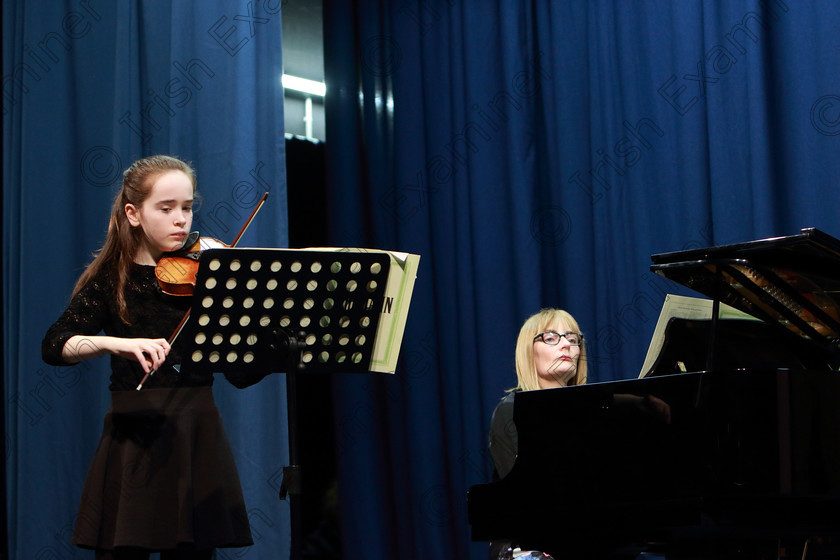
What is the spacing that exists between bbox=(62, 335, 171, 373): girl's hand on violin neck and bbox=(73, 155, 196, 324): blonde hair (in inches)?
7.3

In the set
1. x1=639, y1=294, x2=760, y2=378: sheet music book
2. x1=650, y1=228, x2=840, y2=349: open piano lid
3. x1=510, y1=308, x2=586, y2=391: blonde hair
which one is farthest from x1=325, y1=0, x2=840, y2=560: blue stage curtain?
x1=650, y1=228, x2=840, y2=349: open piano lid

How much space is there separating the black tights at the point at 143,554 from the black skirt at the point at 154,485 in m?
0.02

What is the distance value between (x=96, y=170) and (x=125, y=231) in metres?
1.35

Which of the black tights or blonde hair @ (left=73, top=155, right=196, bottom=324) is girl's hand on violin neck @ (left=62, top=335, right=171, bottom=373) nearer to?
blonde hair @ (left=73, top=155, right=196, bottom=324)

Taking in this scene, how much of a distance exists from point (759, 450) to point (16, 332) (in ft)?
9.02

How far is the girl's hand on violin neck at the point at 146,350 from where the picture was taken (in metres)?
2.10

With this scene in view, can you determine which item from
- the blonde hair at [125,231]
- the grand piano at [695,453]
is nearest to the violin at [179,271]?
the blonde hair at [125,231]

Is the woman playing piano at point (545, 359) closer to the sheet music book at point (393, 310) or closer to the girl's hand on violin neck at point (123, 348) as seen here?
the sheet music book at point (393, 310)

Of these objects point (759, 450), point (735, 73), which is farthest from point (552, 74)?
point (759, 450)

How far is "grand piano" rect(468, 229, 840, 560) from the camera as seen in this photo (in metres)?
2.12

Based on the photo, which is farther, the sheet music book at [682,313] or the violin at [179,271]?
the sheet music book at [682,313]

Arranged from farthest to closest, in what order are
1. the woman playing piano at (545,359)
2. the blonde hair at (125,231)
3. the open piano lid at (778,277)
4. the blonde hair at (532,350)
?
the blonde hair at (532,350)
the woman playing piano at (545,359)
the blonde hair at (125,231)
the open piano lid at (778,277)

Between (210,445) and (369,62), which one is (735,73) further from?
(210,445)

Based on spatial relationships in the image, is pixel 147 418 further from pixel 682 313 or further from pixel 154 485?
pixel 682 313
